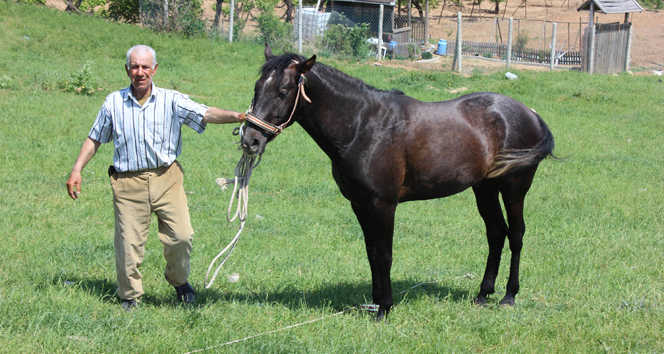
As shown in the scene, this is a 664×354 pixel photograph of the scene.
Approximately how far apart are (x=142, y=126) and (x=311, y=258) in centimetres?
246

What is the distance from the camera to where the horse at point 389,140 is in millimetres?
4008

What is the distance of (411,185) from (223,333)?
190 centimetres

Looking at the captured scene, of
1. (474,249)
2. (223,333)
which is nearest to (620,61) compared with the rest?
(474,249)

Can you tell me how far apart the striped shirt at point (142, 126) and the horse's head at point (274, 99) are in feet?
2.13

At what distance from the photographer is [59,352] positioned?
3.50m

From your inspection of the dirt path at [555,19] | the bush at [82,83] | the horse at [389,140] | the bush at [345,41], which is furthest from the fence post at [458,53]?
the horse at [389,140]

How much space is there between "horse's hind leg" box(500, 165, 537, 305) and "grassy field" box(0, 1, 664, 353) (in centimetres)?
16

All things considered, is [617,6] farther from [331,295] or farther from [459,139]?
[331,295]

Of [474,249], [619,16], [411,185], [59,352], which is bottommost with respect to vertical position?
[474,249]

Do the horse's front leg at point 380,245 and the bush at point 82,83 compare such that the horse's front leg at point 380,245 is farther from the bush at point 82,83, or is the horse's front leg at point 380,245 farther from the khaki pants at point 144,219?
the bush at point 82,83

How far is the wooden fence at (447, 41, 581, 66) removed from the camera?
23.8 metres

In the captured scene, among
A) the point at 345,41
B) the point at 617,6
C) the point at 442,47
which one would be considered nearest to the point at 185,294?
the point at 345,41

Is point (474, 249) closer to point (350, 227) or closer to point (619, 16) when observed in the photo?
point (350, 227)

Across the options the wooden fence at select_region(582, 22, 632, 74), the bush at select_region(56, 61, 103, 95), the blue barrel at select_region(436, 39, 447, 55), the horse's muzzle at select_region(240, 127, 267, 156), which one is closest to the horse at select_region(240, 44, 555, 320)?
the horse's muzzle at select_region(240, 127, 267, 156)
